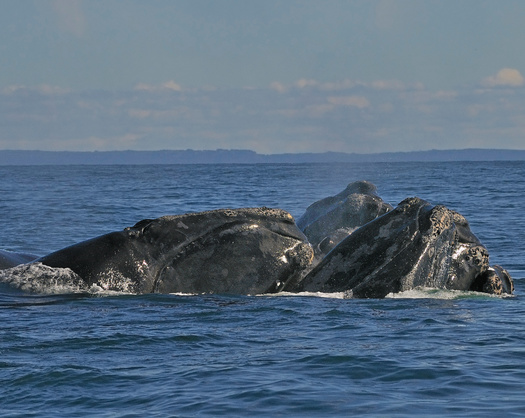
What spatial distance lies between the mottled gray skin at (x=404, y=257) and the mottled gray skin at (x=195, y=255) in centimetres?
48

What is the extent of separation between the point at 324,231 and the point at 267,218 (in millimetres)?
4246

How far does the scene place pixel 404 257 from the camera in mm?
10844

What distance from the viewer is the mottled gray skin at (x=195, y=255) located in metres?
10.6

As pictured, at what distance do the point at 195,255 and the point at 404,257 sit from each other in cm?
233

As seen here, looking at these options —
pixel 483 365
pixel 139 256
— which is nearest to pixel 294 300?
pixel 139 256

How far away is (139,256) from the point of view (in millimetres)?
10570

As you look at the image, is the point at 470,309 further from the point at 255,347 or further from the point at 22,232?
the point at 22,232

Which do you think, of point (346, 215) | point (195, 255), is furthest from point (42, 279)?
point (346, 215)

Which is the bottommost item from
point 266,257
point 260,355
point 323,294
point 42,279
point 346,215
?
point 260,355

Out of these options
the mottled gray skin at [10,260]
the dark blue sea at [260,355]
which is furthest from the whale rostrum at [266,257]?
the mottled gray skin at [10,260]

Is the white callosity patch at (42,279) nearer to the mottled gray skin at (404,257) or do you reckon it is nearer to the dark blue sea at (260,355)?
the dark blue sea at (260,355)

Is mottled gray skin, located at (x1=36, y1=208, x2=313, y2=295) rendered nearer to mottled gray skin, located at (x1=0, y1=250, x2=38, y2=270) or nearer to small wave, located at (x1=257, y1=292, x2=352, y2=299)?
small wave, located at (x1=257, y1=292, x2=352, y2=299)

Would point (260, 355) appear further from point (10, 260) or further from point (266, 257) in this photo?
point (10, 260)

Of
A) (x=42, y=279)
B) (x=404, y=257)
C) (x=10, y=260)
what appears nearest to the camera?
(x=404, y=257)
